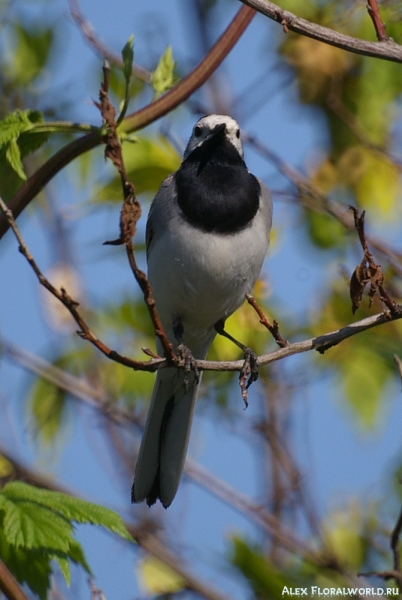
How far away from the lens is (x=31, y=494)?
6.81 feet

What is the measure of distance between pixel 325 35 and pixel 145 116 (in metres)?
0.59

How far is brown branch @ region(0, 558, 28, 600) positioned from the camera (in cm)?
172

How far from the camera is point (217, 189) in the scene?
3.54m

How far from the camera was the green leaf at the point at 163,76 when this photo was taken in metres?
2.44

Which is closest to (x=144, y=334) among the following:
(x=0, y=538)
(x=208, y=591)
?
(x=208, y=591)

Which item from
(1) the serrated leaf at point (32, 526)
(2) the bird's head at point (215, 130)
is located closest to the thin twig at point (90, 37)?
(2) the bird's head at point (215, 130)

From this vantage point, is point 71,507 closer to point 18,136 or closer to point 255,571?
point 255,571

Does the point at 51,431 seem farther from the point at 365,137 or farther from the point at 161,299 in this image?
the point at 365,137

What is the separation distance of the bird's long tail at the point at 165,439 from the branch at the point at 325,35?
182 cm

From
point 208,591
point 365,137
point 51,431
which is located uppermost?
point 365,137

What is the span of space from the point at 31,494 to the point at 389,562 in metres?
1.67

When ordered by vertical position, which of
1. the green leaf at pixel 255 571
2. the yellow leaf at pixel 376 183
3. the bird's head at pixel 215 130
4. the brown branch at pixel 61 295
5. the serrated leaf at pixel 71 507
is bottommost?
the serrated leaf at pixel 71 507

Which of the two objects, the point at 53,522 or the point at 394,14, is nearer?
the point at 53,522

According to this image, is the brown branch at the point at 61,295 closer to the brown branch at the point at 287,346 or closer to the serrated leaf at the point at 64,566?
the brown branch at the point at 287,346
